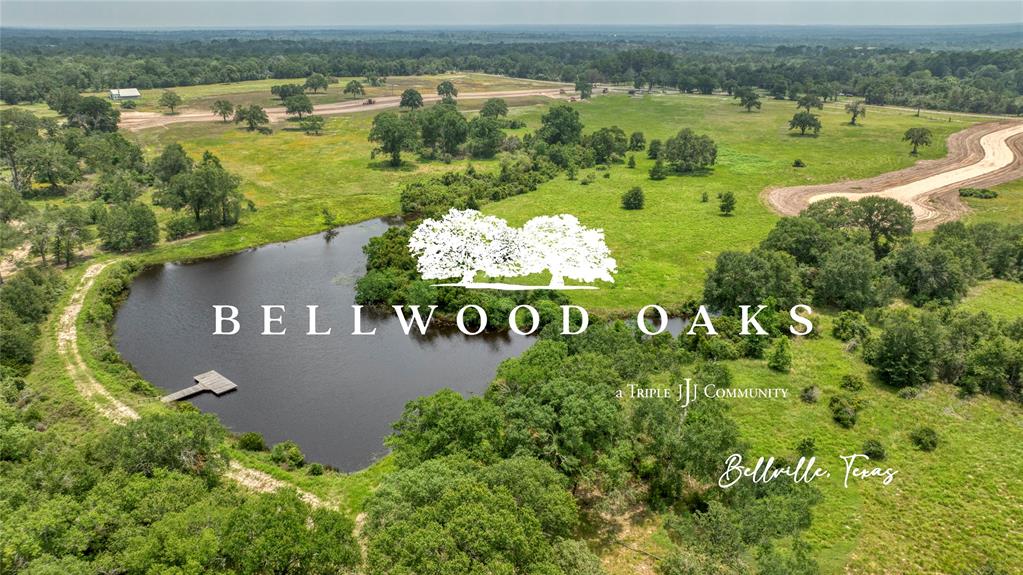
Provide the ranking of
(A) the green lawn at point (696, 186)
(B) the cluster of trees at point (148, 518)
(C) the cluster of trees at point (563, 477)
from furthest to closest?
1. (A) the green lawn at point (696, 186)
2. (C) the cluster of trees at point (563, 477)
3. (B) the cluster of trees at point (148, 518)

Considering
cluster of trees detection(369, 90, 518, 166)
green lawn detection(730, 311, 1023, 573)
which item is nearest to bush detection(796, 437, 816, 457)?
green lawn detection(730, 311, 1023, 573)

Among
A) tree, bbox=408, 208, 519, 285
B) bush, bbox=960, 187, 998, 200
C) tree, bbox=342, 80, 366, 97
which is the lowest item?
tree, bbox=408, 208, 519, 285

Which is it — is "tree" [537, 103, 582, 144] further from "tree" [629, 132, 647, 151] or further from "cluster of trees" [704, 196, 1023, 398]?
"cluster of trees" [704, 196, 1023, 398]

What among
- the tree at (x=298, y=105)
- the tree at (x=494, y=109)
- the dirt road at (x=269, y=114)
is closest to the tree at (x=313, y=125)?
the tree at (x=298, y=105)

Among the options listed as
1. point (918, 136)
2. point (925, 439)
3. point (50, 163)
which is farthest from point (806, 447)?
point (918, 136)

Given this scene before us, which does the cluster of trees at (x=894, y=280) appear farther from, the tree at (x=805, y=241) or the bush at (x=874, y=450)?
the bush at (x=874, y=450)

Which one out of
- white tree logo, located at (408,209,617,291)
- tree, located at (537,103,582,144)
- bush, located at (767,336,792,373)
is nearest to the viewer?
bush, located at (767,336,792,373)

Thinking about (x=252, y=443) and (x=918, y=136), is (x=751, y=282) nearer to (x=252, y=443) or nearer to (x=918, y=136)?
(x=252, y=443)
